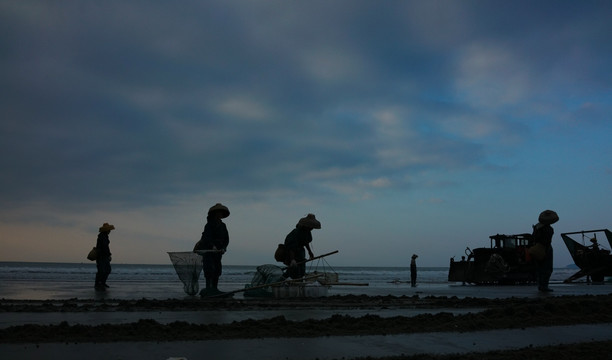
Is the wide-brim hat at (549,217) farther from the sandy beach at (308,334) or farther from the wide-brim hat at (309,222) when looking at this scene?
the sandy beach at (308,334)

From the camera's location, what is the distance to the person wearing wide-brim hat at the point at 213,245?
13.7 m

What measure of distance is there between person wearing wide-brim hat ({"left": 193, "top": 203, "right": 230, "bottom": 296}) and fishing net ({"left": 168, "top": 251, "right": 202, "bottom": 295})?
290 millimetres

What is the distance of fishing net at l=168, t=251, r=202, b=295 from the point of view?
1430 centimetres

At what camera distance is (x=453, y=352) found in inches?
217

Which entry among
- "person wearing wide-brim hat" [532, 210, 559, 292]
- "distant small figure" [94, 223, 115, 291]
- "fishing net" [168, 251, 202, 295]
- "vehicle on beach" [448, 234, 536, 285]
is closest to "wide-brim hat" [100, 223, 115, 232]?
"distant small figure" [94, 223, 115, 291]

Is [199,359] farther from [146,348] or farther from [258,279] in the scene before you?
[258,279]

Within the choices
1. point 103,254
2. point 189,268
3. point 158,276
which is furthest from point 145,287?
point 158,276

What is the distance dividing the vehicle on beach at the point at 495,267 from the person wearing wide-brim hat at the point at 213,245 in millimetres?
17110

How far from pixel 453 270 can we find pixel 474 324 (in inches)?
902

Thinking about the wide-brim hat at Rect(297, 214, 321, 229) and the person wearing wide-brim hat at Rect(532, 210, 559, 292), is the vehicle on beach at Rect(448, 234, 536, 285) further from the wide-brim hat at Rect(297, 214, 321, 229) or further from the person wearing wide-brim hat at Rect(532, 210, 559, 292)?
the wide-brim hat at Rect(297, 214, 321, 229)

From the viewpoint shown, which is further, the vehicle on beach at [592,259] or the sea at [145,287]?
the vehicle on beach at [592,259]

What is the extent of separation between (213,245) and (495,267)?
18088mm

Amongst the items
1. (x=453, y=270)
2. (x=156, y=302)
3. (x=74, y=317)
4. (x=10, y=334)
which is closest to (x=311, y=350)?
(x=10, y=334)

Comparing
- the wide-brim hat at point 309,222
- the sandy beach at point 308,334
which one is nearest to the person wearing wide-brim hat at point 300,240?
the wide-brim hat at point 309,222
